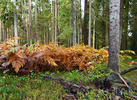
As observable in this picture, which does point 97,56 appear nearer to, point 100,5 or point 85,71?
point 85,71

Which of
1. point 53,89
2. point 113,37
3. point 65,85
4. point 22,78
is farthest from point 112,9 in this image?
point 22,78

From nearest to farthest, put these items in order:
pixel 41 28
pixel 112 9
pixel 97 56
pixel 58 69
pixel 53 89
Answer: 1. pixel 53 89
2. pixel 112 9
3. pixel 58 69
4. pixel 97 56
5. pixel 41 28

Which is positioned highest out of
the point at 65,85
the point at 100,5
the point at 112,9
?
the point at 100,5

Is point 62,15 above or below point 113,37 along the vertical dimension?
above

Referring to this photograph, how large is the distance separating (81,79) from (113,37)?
1.72m

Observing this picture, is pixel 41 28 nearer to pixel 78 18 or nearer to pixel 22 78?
pixel 78 18

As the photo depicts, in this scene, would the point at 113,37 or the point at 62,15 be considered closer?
the point at 113,37

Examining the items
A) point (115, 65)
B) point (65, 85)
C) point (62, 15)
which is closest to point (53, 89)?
point (65, 85)

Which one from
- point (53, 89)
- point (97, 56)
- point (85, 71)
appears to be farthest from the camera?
point (97, 56)

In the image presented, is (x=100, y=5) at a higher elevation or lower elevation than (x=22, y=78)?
higher

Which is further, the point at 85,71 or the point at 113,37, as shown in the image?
the point at 85,71

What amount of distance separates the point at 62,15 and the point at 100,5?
25.0 ft

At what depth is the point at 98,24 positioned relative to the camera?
22812 millimetres

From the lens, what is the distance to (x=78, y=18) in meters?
20.6
